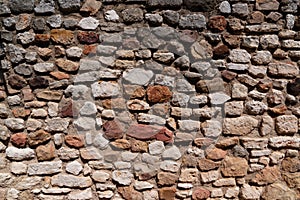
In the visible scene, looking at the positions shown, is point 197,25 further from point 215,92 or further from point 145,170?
point 145,170

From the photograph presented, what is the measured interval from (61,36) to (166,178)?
4.11ft

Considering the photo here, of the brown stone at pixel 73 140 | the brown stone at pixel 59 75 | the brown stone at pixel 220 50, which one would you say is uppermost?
the brown stone at pixel 220 50

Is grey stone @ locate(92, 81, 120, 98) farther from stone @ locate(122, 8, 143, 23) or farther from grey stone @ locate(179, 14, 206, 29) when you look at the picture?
grey stone @ locate(179, 14, 206, 29)

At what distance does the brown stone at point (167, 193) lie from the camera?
2740 millimetres

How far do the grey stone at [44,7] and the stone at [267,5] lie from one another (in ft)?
4.72

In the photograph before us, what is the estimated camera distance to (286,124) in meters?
2.77

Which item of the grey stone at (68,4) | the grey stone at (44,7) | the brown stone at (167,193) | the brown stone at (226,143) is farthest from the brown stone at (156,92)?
the grey stone at (44,7)

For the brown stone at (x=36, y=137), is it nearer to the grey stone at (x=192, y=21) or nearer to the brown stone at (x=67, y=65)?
the brown stone at (x=67, y=65)

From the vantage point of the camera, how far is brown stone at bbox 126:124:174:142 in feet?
8.89

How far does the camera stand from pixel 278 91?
2760mm

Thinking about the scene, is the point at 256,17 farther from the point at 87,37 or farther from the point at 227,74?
the point at 87,37

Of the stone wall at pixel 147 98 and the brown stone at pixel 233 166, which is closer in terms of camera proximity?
the stone wall at pixel 147 98

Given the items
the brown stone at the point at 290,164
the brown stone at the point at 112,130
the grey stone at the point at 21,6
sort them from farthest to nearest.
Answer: the brown stone at the point at 290,164
the brown stone at the point at 112,130
the grey stone at the point at 21,6

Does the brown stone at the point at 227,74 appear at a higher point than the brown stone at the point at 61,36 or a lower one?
lower
